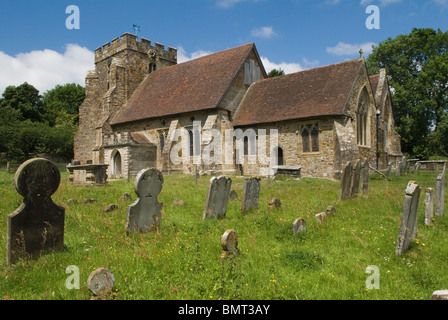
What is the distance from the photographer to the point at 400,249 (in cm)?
522

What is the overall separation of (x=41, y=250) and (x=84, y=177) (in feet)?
35.8

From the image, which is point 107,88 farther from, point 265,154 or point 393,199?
point 393,199

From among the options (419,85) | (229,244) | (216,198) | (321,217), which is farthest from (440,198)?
(419,85)

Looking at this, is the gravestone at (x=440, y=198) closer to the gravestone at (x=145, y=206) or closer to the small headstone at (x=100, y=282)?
the gravestone at (x=145, y=206)

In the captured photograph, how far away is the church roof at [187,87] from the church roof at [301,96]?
7.14ft

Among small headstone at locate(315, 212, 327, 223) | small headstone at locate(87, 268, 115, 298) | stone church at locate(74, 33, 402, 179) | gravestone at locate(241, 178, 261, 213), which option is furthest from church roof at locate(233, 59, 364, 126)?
small headstone at locate(87, 268, 115, 298)

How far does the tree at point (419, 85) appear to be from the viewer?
33.2m

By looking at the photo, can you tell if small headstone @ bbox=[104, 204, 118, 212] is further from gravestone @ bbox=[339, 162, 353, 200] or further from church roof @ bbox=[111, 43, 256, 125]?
church roof @ bbox=[111, 43, 256, 125]

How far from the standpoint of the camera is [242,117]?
21859 mm

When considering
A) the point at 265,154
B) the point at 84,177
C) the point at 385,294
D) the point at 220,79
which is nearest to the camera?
the point at 385,294

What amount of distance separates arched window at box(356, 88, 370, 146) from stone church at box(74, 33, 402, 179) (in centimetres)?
7

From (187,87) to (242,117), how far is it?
5.61 m

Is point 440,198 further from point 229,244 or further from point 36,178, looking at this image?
point 36,178

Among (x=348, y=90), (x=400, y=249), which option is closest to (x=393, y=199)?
(x=400, y=249)
